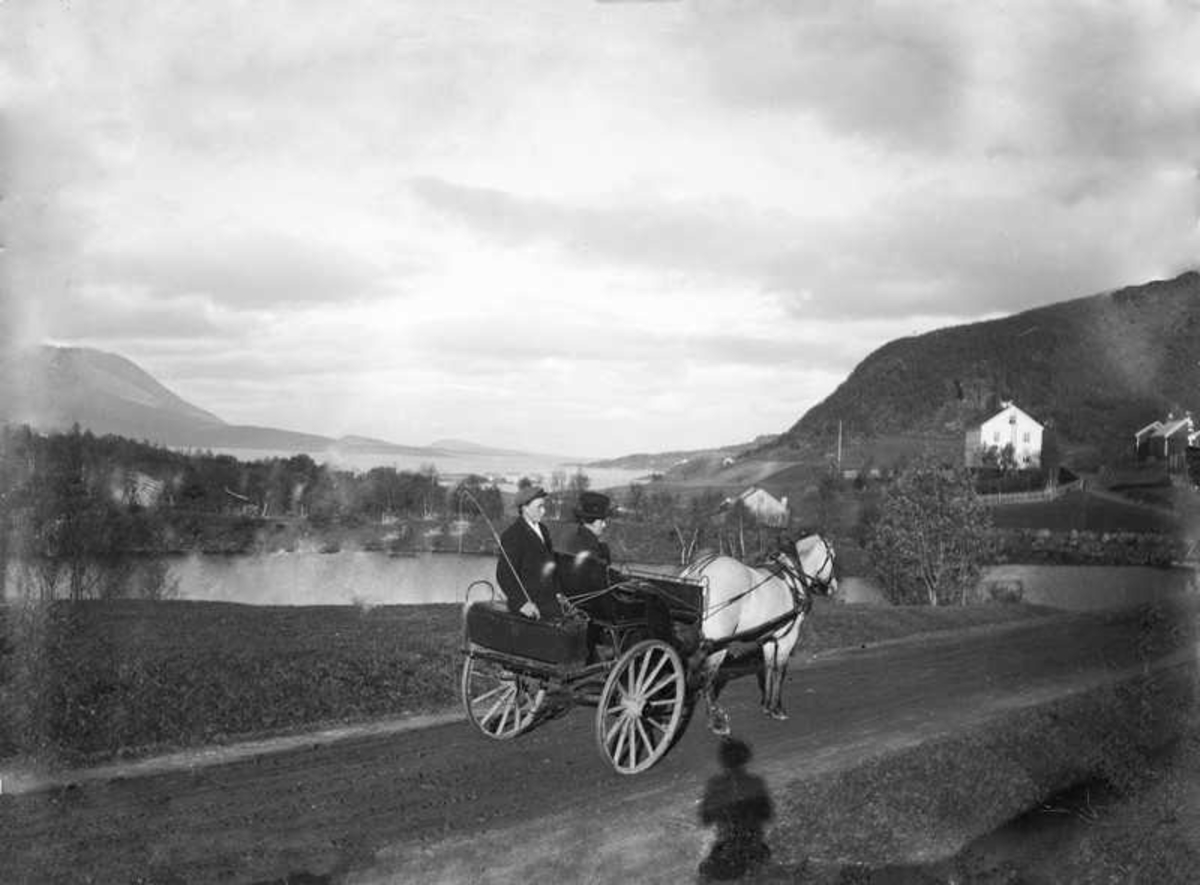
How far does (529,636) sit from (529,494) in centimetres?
140

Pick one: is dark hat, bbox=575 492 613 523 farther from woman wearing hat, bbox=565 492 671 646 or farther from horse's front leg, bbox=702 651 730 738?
horse's front leg, bbox=702 651 730 738

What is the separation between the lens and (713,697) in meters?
10.9

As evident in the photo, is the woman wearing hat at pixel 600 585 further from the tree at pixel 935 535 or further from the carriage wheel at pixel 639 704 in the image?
the tree at pixel 935 535

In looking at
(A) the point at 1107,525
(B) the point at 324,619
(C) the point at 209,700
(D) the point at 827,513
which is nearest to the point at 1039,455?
(D) the point at 827,513

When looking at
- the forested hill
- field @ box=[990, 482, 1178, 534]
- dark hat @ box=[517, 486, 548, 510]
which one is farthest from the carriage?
the forested hill

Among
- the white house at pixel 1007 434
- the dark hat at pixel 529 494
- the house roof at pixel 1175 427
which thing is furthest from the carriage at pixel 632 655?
the white house at pixel 1007 434

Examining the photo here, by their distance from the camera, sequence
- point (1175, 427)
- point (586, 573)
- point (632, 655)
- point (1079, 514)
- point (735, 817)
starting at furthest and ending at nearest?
point (1079, 514), point (1175, 427), point (586, 573), point (632, 655), point (735, 817)

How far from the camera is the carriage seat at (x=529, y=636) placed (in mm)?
9172

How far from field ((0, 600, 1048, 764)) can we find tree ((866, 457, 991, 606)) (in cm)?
1879

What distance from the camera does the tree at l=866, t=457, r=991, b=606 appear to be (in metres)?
34.9

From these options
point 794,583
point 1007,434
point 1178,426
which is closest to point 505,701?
point 794,583

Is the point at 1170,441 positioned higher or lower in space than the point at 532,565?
higher

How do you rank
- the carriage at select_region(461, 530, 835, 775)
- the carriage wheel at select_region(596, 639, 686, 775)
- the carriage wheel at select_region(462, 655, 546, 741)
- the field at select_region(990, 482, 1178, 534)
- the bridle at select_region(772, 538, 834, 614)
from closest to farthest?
the carriage wheel at select_region(596, 639, 686, 775), the carriage at select_region(461, 530, 835, 775), the carriage wheel at select_region(462, 655, 546, 741), the bridle at select_region(772, 538, 834, 614), the field at select_region(990, 482, 1178, 534)

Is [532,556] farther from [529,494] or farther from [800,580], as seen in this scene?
[800,580]
